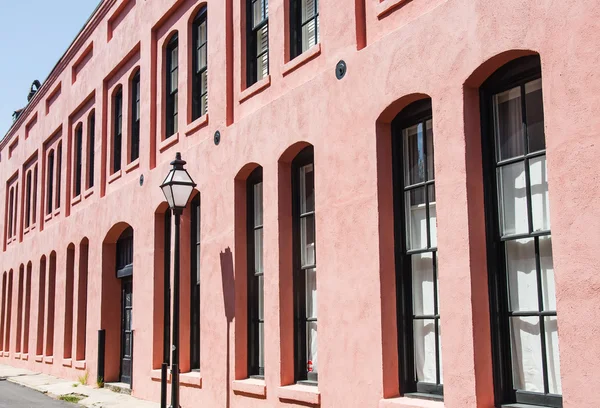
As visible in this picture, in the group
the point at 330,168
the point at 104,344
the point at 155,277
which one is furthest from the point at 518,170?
the point at 104,344

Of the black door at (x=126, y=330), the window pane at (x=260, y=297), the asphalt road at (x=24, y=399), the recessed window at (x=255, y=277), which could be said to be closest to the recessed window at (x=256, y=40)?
the recessed window at (x=255, y=277)

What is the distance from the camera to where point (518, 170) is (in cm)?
690

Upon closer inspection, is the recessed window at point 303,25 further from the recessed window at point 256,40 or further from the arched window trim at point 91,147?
the arched window trim at point 91,147

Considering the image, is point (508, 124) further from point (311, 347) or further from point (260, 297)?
point (260, 297)

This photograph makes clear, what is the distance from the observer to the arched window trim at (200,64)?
1295 centimetres

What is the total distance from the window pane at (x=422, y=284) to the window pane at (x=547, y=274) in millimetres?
1402

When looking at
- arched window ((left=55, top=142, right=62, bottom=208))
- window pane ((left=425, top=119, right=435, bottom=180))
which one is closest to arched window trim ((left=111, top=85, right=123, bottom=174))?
arched window ((left=55, top=142, right=62, bottom=208))

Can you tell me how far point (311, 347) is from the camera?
382 inches

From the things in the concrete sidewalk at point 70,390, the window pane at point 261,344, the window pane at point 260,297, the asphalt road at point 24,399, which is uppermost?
the window pane at point 260,297

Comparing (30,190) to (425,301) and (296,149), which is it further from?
(425,301)

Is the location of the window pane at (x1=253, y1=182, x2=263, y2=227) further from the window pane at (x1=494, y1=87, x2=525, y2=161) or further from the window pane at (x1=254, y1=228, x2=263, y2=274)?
the window pane at (x1=494, y1=87, x2=525, y2=161)

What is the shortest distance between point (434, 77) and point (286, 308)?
376 cm

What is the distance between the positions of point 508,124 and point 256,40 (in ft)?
17.4

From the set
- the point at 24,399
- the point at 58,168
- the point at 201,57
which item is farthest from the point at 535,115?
the point at 58,168
